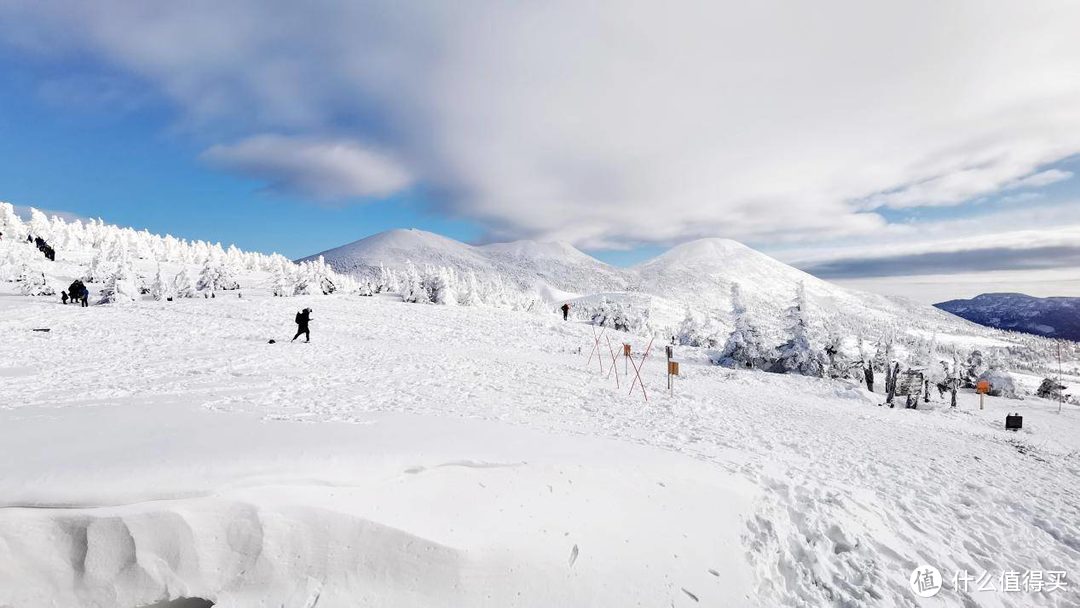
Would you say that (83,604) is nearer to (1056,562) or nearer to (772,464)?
(772,464)

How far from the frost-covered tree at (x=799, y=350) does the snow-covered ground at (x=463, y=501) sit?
733 inches

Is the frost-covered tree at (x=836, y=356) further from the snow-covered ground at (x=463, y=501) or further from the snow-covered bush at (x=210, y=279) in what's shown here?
the snow-covered bush at (x=210, y=279)

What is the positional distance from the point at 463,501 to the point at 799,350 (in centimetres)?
3342

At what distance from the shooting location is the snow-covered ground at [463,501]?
504 cm

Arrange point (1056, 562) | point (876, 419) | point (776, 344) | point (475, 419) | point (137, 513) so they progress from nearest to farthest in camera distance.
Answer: point (137, 513)
point (1056, 562)
point (475, 419)
point (876, 419)
point (776, 344)

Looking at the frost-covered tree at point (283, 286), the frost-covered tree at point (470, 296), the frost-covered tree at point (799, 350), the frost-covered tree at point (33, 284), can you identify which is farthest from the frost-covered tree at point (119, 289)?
the frost-covered tree at point (799, 350)

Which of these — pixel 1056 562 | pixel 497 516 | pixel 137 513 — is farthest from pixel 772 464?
pixel 137 513

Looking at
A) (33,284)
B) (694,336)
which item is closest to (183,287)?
(33,284)

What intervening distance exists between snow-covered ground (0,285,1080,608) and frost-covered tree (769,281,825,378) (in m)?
18.6

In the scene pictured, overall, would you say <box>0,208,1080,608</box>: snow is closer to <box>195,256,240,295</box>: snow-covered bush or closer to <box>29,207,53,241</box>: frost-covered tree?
<box>195,256,240,295</box>: snow-covered bush

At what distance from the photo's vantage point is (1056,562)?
690 centimetres

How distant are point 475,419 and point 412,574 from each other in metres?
5.20

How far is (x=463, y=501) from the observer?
6234 millimetres

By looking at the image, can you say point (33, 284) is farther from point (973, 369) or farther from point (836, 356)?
point (973, 369)
